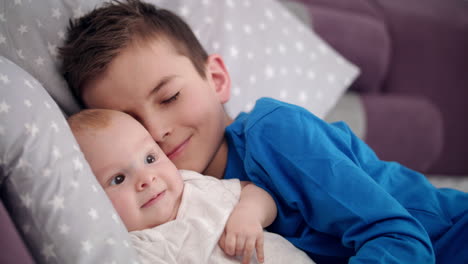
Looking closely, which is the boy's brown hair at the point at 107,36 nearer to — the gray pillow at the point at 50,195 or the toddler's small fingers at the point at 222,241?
the gray pillow at the point at 50,195

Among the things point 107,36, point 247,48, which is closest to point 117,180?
point 107,36

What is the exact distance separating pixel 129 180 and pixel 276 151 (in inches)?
12.4

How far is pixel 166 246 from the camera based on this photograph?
0.74 metres

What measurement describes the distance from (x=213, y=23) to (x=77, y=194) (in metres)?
0.85

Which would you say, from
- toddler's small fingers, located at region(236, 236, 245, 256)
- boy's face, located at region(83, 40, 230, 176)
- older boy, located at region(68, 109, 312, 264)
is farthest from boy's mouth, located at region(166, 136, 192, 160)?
toddler's small fingers, located at region(236, 236, 245, 256)

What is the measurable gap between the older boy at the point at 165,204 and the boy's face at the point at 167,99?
6 centimetres

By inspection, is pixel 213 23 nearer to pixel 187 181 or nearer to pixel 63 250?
pixel 187 181

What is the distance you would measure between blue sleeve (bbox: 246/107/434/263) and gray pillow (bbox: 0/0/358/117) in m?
0.43

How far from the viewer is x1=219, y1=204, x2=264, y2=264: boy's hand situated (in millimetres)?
735

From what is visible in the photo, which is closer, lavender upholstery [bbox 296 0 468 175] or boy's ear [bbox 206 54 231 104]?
boy's ear [bbox 206 54 231 104]

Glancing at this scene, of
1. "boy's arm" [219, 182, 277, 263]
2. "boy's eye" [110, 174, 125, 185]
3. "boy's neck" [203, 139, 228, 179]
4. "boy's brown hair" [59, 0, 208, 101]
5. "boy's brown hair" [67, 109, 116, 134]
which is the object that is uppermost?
"boy's brown hair" [59, 0, 208, 101]

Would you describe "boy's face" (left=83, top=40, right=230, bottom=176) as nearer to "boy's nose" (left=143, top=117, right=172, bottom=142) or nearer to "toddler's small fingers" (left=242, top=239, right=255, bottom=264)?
"boy's nose" (left=143, top=117, right=172, bottom=142)

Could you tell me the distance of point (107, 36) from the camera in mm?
953

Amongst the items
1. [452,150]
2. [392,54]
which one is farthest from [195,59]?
[452,150]
